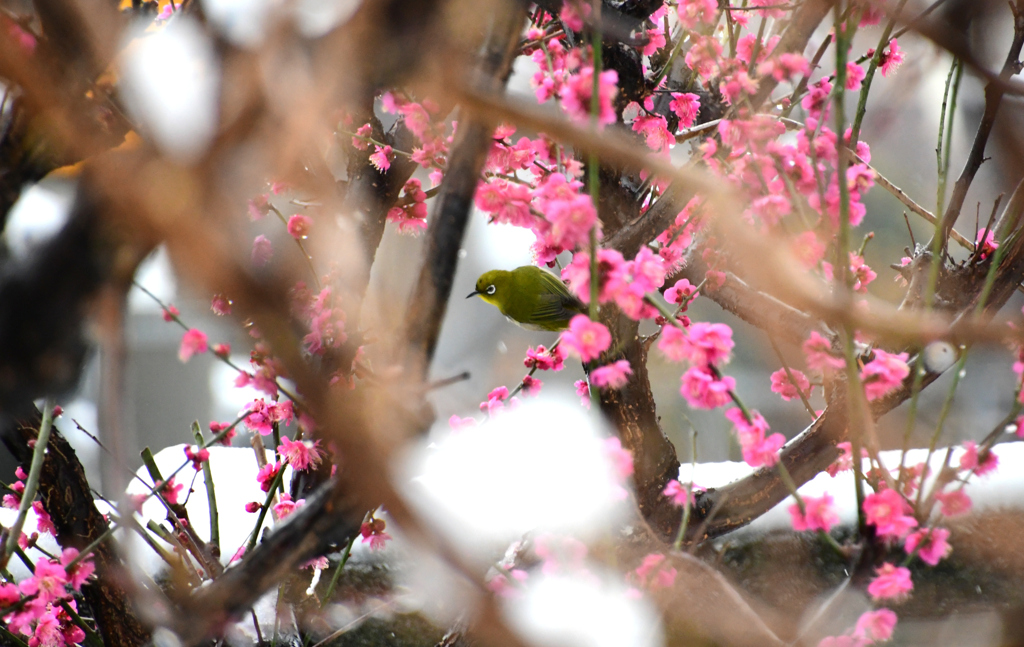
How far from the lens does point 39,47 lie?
0.59 meters

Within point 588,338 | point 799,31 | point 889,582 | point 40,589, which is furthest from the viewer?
point 799,31

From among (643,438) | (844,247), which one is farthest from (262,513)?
(844,247)

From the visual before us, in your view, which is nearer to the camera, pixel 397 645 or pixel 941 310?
pixel 941 310

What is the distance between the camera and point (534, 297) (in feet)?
4.23

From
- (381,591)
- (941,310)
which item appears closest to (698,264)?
(941,310)

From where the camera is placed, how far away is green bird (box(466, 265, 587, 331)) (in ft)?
4.17

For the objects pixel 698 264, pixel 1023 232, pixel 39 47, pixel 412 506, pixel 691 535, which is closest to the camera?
pixel 412 506

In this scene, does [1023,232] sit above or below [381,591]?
above

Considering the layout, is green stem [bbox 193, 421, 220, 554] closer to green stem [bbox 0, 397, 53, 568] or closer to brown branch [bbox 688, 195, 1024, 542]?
green stem [bbox 0, 397, 53, 568]

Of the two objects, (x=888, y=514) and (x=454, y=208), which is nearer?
(x=454, y=208)

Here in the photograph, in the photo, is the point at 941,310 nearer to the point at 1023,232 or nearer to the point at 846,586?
the point at 1023,232

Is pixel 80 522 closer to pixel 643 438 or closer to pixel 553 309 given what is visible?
pixel 553 309

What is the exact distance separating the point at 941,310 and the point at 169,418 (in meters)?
3.26

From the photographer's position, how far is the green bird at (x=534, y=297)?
1270mm
